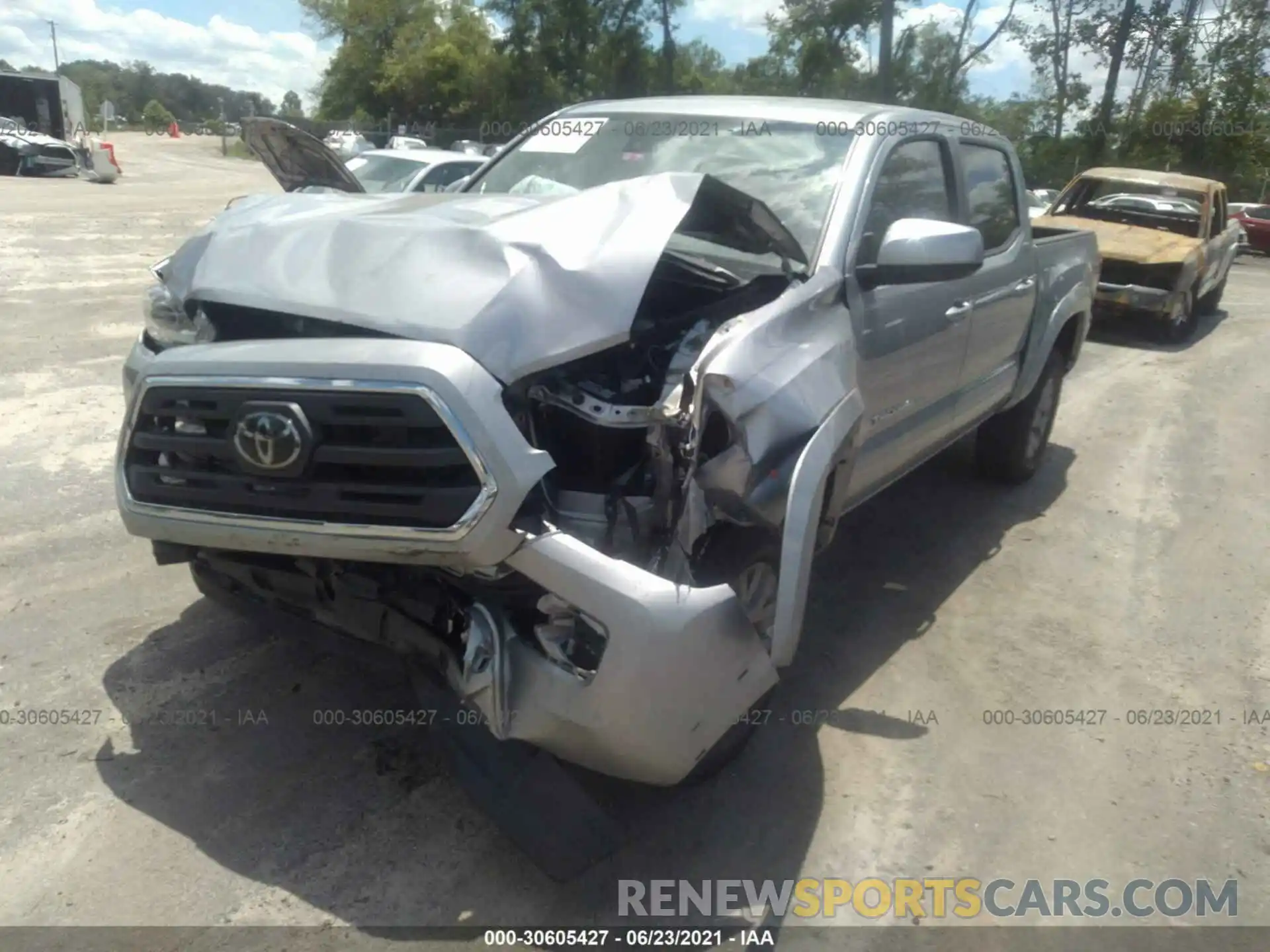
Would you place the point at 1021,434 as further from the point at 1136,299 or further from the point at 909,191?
the point at 1136,299

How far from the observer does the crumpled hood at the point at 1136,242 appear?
11352 millimetres

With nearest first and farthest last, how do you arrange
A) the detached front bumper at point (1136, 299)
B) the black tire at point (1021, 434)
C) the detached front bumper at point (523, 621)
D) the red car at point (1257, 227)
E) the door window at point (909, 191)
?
the detached front bumper at point (523, 621), the door window at point (909, 191), the black tire at point (1021, 434), the detached front bumper at point (1136, 299), the red car at point (1257, 227)

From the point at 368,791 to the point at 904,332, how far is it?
236 centimetres

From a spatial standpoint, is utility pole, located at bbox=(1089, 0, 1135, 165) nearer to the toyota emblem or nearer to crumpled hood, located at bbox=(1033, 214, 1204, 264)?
crumpled hood, located at bbox=(1033, 214, 1204, 264)

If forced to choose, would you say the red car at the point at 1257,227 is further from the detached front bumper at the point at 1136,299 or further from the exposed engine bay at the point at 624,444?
the exposed engine bay at the point at 624,444

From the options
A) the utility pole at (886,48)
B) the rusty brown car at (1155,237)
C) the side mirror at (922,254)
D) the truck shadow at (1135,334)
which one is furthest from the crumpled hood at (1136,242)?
the utility pole at (886,48)

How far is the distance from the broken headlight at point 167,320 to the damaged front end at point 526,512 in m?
0.19

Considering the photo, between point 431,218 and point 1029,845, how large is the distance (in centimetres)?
247

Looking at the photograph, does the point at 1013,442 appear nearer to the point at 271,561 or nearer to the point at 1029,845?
the point at 1029,845

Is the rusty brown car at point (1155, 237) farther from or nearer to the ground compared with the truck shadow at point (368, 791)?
farther from the ground

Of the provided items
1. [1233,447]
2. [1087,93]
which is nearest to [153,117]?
[1087,93]

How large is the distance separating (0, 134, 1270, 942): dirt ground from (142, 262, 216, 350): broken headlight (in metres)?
0.89

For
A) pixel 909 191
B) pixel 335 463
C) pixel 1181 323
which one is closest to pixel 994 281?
pixel 909 191

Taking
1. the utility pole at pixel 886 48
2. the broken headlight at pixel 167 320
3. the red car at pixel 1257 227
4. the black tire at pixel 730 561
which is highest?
the utility pole at pixel 886 48
